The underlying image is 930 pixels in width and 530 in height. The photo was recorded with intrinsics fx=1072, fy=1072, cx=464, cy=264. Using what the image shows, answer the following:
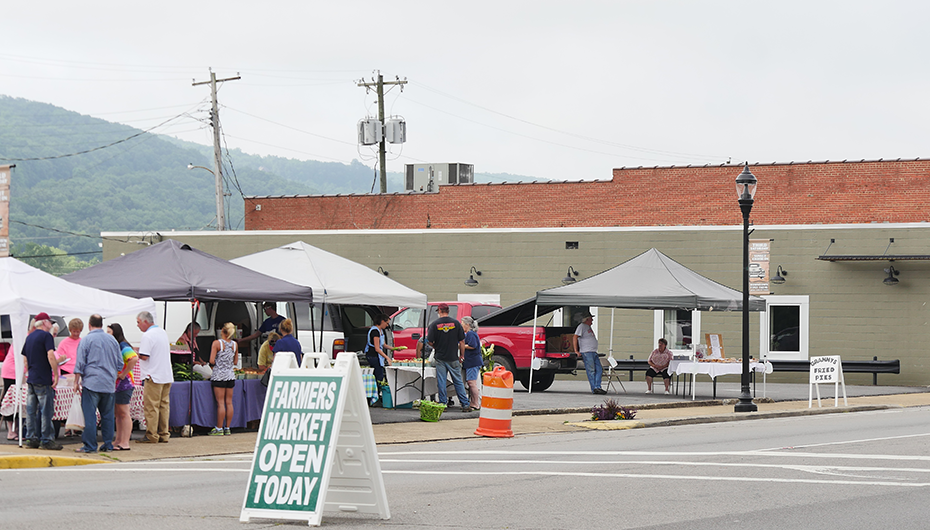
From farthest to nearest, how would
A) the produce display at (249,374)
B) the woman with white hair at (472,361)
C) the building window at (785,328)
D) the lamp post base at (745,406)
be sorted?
the building window at (785,328) < the lamp post base at (745,406) < the woman with white hair at (472,361) < the produce display at (249,374)

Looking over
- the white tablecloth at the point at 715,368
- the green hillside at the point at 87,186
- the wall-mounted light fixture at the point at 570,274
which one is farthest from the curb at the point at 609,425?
the green hillside at the point at 87,186

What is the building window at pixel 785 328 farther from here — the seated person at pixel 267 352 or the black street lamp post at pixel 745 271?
the seated person at pixel 267 352

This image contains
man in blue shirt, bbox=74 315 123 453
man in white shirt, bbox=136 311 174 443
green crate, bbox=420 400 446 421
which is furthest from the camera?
green crate, bbox=420 400 446 421

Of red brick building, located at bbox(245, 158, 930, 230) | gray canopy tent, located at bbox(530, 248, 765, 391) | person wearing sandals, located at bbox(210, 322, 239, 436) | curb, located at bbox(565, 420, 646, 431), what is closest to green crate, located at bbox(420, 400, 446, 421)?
curb, located at bbox(565, 420, 646, 431)

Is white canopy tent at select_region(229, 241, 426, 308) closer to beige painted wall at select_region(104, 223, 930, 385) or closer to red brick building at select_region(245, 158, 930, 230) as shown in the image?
beige painted wall at select_region(104, 223, 930, 385)

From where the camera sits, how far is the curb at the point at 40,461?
1283cm

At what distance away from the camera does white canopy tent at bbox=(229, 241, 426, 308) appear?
1812cm

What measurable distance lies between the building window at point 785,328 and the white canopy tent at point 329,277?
1384 cm

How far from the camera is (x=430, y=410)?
59.5 ft

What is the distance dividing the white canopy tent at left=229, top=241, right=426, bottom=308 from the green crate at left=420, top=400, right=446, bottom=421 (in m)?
1.97

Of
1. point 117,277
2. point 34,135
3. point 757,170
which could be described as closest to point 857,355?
point 757,170

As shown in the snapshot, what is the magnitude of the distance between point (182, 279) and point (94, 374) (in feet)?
8.25

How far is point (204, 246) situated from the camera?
36.0 metres

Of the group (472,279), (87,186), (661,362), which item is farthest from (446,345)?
(87,186)
